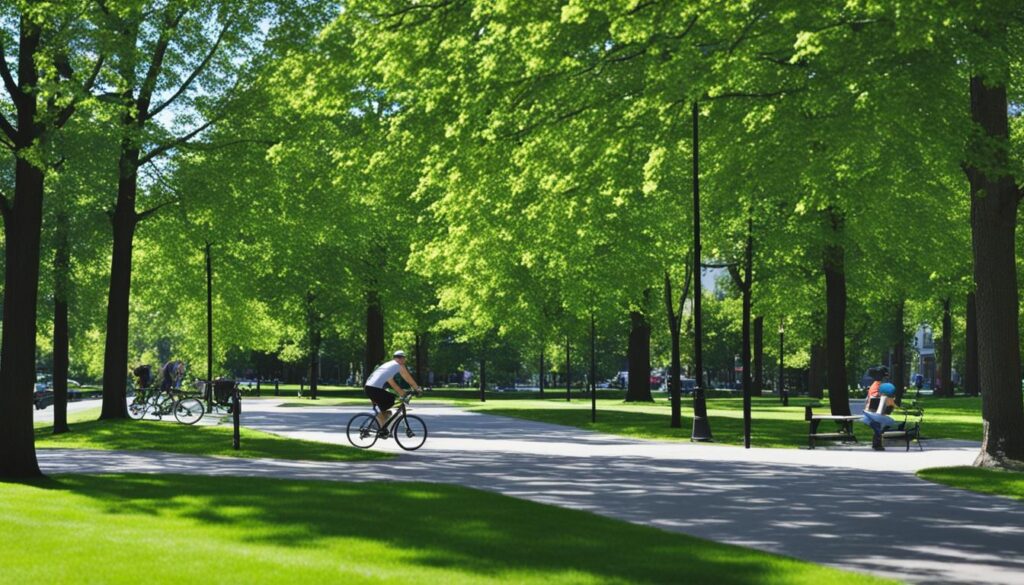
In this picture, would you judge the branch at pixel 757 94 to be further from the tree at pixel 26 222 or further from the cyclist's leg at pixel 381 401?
the tree at pixel 26 222

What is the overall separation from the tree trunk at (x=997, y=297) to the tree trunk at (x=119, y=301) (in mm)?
20734

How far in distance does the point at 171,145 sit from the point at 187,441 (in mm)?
8789

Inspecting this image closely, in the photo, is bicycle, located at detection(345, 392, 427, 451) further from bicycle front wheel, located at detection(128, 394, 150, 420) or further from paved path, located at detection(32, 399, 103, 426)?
paved path, located at detection(32, 399, 103, 426)

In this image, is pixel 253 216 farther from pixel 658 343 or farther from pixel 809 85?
pixel 658 343

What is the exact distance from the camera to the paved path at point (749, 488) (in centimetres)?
1022

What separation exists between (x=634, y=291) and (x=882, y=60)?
61.9 feet

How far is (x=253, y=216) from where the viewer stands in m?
31.4

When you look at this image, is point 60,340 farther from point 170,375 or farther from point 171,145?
point 170,375

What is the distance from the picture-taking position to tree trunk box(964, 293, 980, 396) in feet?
181

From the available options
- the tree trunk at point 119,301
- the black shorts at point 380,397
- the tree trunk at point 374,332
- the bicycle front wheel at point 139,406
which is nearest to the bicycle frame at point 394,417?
the black shorts at point 380,397

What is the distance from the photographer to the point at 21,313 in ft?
53.8

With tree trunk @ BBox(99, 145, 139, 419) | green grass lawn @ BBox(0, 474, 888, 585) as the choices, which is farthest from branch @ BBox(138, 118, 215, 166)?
green grass lawn @ BBox(0, 474, 888, 585)

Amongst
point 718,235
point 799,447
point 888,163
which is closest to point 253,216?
point 718,235

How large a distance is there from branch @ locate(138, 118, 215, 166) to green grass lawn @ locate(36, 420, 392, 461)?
6.61 meters
